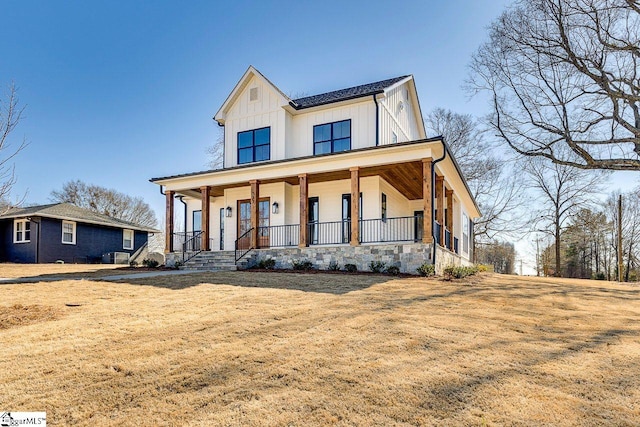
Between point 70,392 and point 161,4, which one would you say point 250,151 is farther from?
point 70,392

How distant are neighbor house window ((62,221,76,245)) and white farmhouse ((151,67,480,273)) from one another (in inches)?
378

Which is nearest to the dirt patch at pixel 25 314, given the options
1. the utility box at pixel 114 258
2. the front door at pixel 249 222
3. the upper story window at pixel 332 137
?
the front door at pixel 249 222

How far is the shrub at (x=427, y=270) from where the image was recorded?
36.8ft

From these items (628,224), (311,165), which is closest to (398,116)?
(311,165)

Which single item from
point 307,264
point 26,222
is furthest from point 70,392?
point 26,222

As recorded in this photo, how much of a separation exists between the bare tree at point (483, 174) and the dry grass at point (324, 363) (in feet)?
77.6

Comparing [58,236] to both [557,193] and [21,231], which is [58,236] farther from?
[557,193]

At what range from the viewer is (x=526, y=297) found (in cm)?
841

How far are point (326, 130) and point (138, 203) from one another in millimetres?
35644

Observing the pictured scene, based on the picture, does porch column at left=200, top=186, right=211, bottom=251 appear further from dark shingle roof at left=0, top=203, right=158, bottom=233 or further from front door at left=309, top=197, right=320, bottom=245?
dark shingle roof at left=0, top=203, right=158, bottom=233

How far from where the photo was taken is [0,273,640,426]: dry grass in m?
3.05

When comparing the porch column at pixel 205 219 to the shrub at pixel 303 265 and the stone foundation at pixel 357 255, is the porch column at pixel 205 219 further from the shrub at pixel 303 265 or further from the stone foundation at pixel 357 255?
the shrub at pixel 303 265

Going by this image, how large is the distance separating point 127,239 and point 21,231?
20.1 feet

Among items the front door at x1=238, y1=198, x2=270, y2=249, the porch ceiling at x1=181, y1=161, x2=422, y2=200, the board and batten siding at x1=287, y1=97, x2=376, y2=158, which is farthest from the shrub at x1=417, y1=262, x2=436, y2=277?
the front door at x1=238, y1=198, x2=270, y2=249
